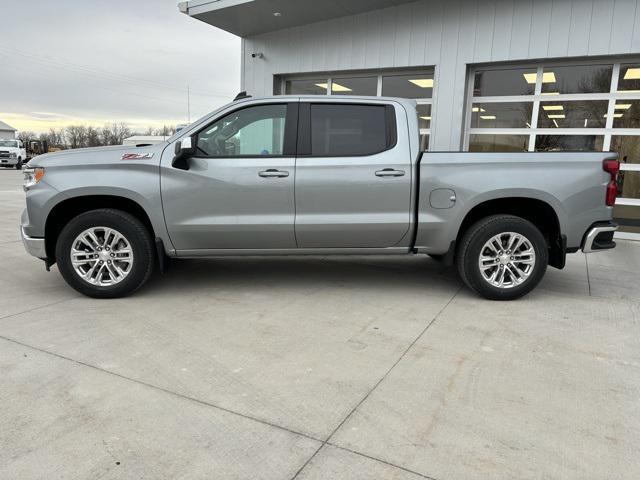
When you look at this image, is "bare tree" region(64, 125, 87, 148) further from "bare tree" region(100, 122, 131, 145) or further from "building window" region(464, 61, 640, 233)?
"building window" region(464, 61, 640, 233)

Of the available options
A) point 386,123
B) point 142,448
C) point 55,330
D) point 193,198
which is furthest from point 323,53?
point 142,448

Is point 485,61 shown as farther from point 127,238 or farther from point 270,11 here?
point 127,238

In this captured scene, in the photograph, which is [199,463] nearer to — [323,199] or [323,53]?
[323,199]

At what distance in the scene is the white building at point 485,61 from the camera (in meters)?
8.84

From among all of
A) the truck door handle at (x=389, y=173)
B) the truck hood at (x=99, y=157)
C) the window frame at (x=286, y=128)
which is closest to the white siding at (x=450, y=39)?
the truck door handle at (x=389, y=173)

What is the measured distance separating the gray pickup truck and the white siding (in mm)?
5074

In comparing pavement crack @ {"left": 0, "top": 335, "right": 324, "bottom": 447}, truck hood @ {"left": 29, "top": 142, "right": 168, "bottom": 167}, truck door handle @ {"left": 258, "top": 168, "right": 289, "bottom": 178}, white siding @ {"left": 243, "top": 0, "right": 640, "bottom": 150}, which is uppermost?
white siding @ {"left": 243, "top": 0, "right": 640, "bottom": 150}

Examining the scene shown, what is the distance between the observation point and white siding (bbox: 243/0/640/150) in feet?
28.2

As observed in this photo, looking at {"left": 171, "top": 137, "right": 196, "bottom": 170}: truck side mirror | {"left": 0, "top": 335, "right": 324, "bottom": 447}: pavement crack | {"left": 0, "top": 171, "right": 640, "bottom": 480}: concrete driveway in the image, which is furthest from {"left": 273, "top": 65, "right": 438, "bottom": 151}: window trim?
{"left": 0, "top": 335, "right": 324, "bottom": 447}: pavement crack

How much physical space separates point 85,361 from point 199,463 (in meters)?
1.52

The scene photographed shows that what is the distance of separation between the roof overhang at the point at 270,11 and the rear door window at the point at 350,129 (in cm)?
565

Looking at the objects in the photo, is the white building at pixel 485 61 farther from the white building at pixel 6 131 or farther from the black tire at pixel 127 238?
the white building at pixel 6 131

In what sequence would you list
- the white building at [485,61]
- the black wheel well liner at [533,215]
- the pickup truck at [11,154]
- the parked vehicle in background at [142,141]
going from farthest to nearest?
1. the pickup truck at [11,154]
2. the white building at [485,61]
3. the parked vehicle in background at [142,141]
4. the black wheel well liner at [533,215]

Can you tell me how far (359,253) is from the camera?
5.08m
